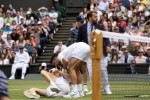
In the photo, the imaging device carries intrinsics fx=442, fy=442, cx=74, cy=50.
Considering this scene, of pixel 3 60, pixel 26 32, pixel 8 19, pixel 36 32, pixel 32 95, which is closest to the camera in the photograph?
pixel 32 95

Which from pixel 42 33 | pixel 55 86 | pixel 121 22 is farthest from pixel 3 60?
pixel 55 86

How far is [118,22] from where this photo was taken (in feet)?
76.4

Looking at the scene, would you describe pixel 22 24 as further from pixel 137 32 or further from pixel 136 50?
pixel 136 50

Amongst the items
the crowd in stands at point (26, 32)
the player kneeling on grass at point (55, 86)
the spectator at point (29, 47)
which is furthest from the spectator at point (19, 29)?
the player kneeling on grass at point (55, 86)

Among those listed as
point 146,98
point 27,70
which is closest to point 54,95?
point 146,98

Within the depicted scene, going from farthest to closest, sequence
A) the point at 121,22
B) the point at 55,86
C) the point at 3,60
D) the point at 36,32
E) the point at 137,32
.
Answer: the point at 36,32
the point at 121,22
the point at 3,60
the point at 137,32
the point at 55,86

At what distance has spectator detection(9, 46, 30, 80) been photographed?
69.4 feet

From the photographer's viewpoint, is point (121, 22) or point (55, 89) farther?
point (121, 22)

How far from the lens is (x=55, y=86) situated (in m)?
10.5

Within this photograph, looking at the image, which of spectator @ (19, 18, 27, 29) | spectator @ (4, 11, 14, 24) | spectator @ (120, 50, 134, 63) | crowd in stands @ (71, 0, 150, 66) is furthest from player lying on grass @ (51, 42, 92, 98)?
spectator @ (4, 11, 14, 24)

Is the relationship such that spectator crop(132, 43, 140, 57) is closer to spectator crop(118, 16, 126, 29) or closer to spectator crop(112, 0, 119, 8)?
spectator crop(118, 16, 126, 29)

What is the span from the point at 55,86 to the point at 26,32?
13990 millimetres

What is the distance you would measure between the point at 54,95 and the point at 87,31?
184 centimetres

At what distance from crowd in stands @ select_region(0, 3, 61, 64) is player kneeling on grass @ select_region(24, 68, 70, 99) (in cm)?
1160
